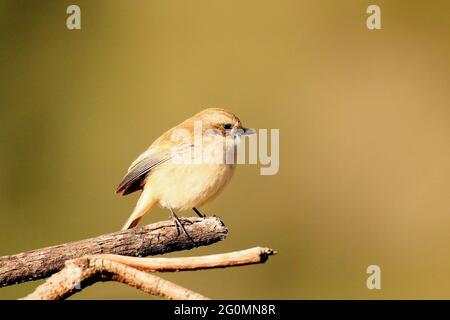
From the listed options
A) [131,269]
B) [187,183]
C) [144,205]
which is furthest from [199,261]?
Answer: [144,205]

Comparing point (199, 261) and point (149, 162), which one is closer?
point (199, 261)

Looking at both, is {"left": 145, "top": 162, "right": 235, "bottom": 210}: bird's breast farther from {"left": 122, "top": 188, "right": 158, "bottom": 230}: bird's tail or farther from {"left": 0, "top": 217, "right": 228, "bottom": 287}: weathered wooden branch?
{"left": 0, "top": 217, "right": 228, "bottom": 287}: weathered wooden branch

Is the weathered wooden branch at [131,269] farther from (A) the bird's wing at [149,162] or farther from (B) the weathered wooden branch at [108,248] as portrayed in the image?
(A) the bird's wing at [149,162]

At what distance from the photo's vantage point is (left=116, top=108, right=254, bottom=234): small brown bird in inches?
145

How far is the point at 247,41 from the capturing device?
7.48m

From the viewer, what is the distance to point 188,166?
378cm

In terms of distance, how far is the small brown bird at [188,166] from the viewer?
12.1ft

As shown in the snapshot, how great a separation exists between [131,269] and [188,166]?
158 centimetres

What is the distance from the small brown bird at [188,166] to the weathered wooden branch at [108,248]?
0.58m

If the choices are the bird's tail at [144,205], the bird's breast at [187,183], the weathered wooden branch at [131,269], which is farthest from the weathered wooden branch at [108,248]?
the bird's tail at [144,205]

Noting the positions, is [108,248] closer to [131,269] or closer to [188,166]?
[131,269]
